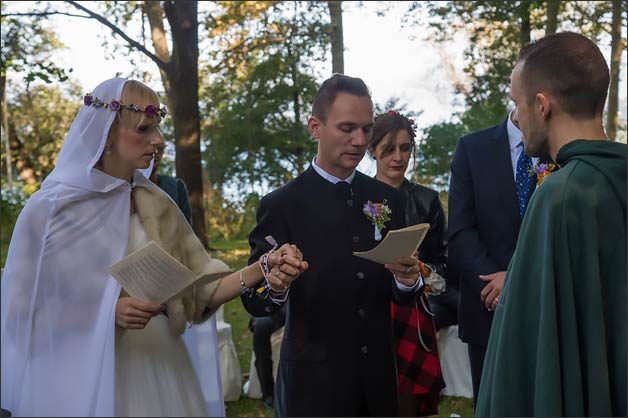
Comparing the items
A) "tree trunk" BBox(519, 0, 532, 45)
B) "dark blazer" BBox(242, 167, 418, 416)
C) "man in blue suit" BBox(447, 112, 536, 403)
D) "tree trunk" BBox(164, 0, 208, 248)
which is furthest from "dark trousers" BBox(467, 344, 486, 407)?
"tree trunk" BBox(519, 0, 532, 45)

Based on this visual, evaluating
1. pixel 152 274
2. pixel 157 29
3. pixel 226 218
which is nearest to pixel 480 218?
pixel 152 274

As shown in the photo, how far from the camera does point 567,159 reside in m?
2.50

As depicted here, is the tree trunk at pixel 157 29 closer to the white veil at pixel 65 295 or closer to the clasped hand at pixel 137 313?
the white veil at pixel 65 295

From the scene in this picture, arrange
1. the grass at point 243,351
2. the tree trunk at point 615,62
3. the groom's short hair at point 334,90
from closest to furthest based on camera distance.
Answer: the groom's short hair at point 334,90
the grass at point 243,351
the tree trunk at point 615,62

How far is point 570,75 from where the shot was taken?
259cm

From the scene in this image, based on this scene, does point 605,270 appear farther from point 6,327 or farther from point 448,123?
point 448,123

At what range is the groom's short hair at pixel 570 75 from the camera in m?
2.58

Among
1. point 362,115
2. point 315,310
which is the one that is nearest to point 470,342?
point 315,310

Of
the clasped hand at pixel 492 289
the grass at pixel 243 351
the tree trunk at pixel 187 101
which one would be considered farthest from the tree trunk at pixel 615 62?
the clasped hand at pixel 492 289

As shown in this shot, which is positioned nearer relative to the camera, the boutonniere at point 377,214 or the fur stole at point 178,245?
the fur stole at point 178,245

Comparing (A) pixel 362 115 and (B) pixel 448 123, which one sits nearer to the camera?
(A) pixel 362 115

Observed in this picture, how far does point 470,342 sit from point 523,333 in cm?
163

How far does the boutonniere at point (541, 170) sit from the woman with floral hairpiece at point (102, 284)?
1527 mm

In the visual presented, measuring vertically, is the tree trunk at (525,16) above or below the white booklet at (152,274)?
above
